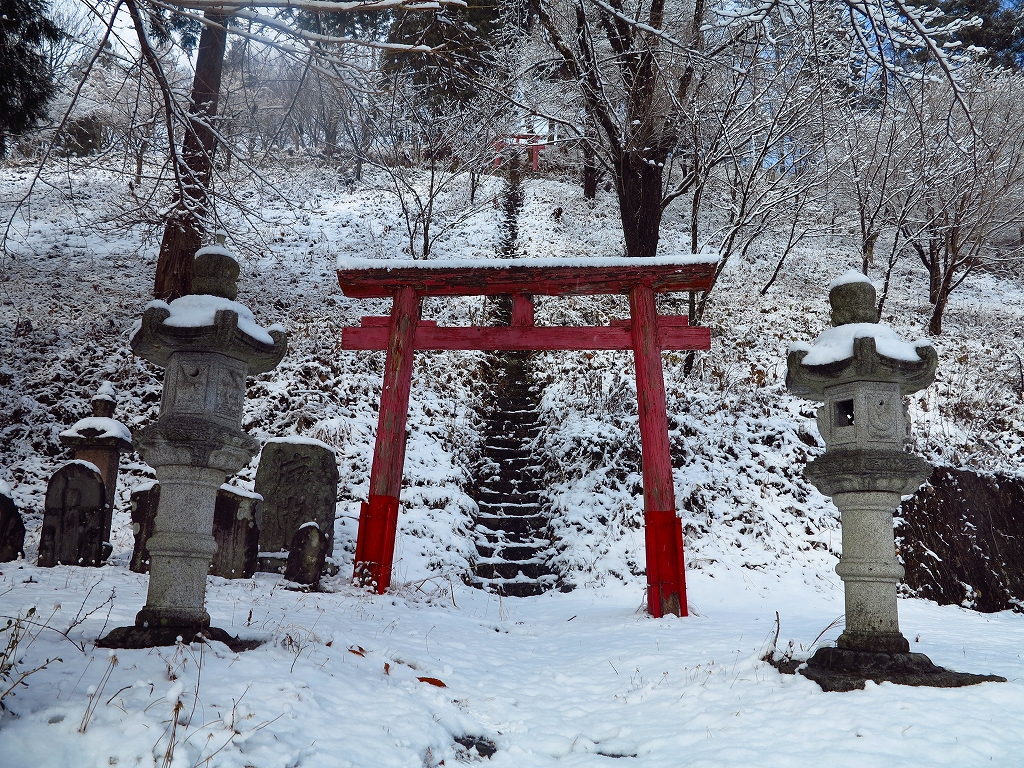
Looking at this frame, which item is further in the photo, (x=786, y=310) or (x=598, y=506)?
(x=786, y=310)

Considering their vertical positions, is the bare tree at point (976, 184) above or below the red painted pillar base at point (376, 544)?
above

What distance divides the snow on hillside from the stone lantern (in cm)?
45

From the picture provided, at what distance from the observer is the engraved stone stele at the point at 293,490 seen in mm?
7727


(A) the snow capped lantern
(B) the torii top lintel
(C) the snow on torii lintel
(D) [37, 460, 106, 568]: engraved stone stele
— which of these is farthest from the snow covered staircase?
(A) the snow capped lantern

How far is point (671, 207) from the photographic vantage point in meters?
25.5

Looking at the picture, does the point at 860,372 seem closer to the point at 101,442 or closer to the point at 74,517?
the point at 74,517

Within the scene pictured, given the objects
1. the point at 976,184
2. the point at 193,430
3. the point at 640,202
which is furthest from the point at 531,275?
the point at 976,184

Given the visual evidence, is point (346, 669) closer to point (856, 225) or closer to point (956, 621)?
point (956, 621)

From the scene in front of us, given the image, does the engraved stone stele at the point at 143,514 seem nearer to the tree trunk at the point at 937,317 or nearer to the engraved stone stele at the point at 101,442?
the engraved stone stele at the point at 101,442

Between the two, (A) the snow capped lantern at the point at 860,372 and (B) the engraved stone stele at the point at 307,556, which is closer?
(A) the snow capped lantern at the point at 860,372

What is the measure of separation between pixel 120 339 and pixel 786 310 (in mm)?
15231

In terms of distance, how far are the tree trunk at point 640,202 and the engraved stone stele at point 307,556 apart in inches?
333

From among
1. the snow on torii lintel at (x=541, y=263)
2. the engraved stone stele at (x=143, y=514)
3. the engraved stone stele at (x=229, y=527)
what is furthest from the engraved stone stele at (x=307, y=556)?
the snow on torii lintel at (x=541, y=263)

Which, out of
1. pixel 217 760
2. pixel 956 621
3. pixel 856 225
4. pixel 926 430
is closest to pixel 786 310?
pixel 856 225
